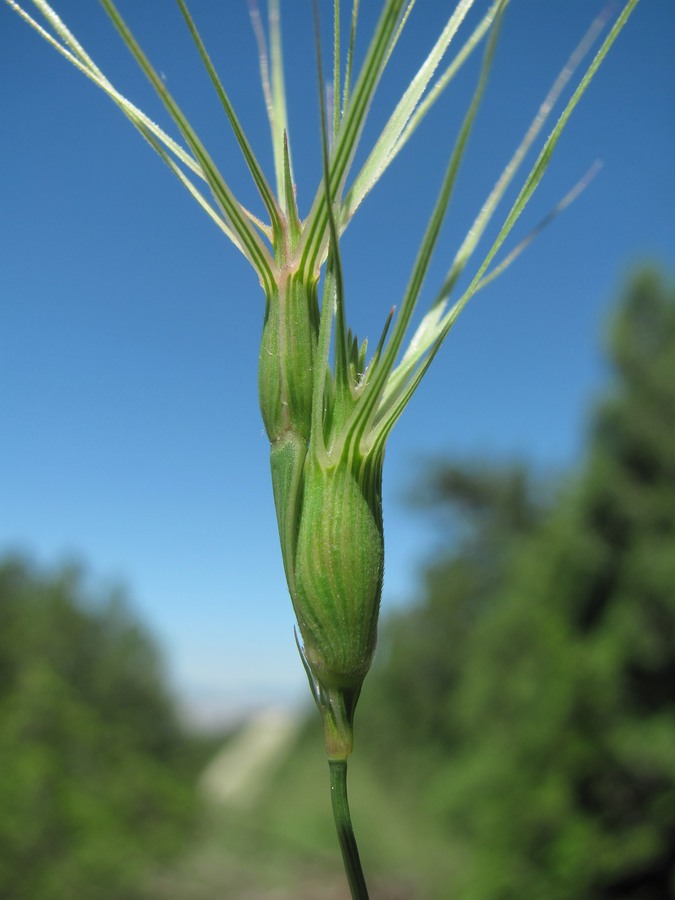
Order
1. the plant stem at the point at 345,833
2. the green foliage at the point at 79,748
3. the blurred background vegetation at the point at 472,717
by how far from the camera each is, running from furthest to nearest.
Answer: the green foliage at the point at 79,748
the blurred background vegetation at the point at 472,717
the plant stem at the point at 345,833

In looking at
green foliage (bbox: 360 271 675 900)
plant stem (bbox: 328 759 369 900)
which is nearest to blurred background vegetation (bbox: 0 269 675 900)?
green foliage (bbox: 360 271 675 900)

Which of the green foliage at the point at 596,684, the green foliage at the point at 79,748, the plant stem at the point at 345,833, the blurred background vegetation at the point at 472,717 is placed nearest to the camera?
the plant stem at the point at 345,833

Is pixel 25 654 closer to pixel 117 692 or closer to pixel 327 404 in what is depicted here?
pixel 117 692

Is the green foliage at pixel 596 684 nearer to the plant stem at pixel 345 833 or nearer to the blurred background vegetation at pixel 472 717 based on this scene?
the blurred background vegetation at pixel 472 717

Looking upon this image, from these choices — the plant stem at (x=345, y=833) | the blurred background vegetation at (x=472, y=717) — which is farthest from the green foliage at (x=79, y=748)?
the plant stem at (x=345, y=833)

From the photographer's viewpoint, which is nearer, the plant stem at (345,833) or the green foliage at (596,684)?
the plant stem at (345,833)

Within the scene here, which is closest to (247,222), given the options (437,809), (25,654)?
(437,809)
